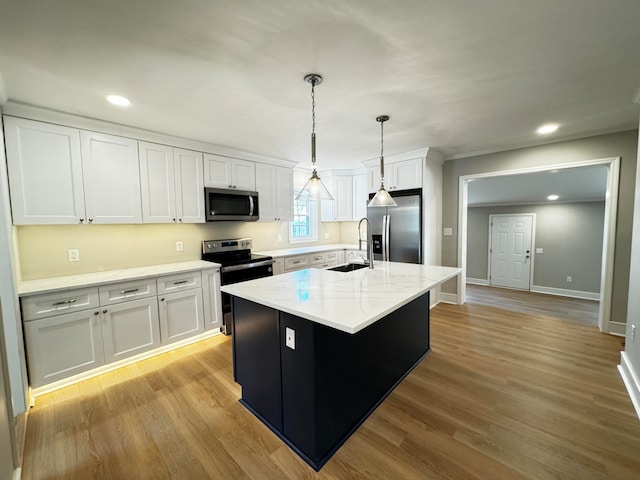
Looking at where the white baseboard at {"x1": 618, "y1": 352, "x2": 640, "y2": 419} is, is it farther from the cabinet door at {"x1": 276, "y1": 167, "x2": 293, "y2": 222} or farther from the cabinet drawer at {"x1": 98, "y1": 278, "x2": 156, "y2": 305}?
the cabinet drawer at {"x1": 98, "y1": 278, "x2": 156, "y2": 305}

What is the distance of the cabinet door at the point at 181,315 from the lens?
283 cm

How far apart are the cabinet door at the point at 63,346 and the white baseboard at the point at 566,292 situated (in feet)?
24.8

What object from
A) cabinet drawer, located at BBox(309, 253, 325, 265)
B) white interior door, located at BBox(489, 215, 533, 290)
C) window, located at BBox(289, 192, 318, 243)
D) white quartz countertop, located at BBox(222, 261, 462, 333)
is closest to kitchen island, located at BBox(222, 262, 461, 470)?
white quartz countertop, located at BBox(222, 261, 462, 333)

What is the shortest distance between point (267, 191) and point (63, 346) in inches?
112

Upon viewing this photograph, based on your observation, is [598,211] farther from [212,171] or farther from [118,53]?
[118,53]

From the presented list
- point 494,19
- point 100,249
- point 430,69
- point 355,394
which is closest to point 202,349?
point 100,249

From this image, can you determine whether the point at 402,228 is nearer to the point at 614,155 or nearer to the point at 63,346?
the point at 614,155

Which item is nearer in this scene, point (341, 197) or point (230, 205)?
point (230, 205)

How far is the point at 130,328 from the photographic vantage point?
261 centimetres

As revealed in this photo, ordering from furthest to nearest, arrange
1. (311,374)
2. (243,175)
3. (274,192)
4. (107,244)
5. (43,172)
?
(274,192), (243,175), (107,244), (43,172), (311,374)

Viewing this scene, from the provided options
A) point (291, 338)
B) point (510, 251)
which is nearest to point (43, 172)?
point (291, 338)

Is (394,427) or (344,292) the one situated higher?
(344,292)

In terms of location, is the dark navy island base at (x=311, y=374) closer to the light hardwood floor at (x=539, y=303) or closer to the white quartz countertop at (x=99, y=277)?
the white quartz countertop at (x=99, y=277)

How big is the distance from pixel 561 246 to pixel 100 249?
26.1ft
